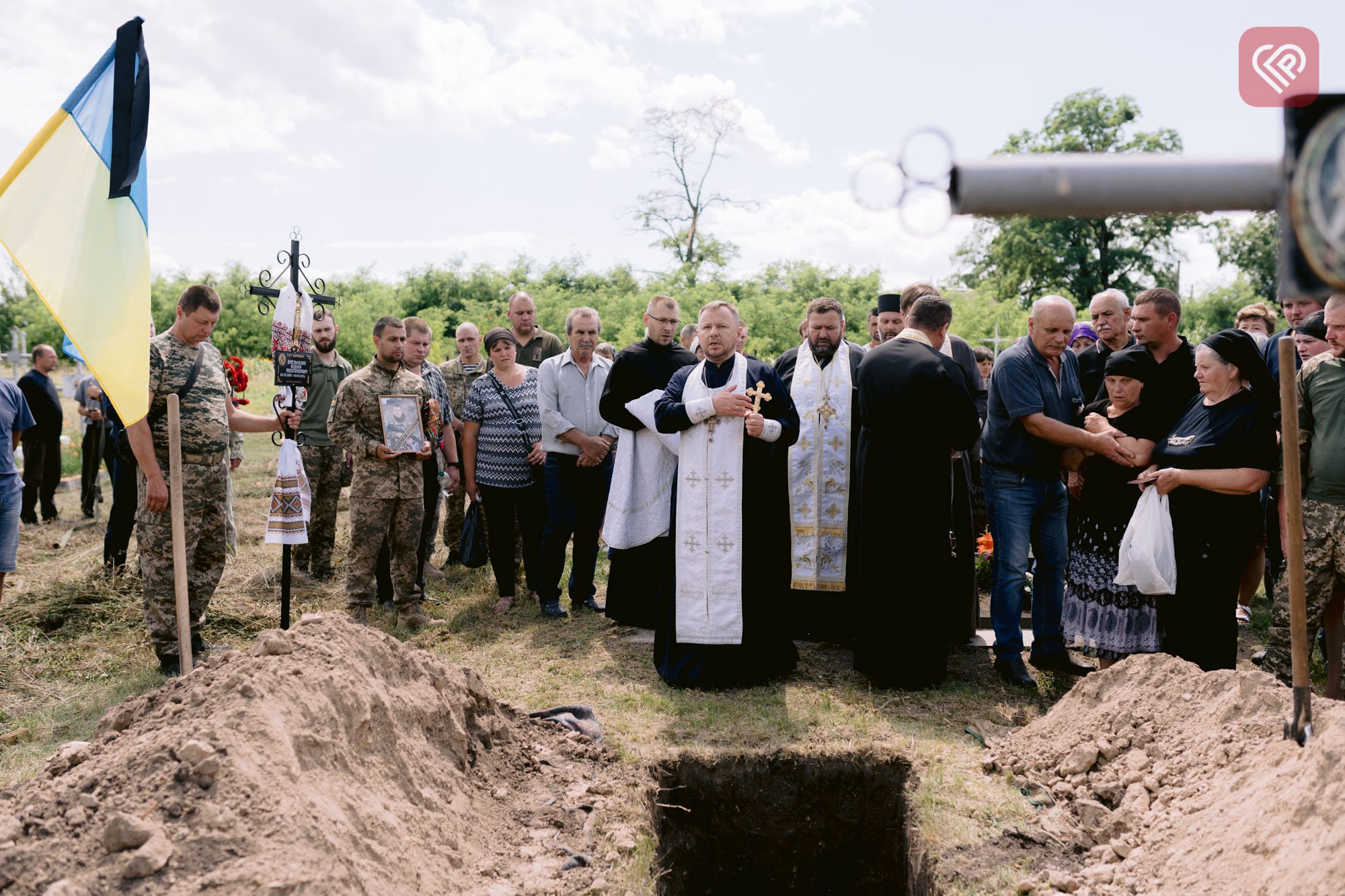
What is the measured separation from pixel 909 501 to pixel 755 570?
925mm

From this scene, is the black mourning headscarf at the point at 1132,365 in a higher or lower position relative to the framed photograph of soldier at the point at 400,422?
higher

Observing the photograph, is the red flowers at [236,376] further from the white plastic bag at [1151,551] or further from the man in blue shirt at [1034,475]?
the white plastic bag at [1151,551]

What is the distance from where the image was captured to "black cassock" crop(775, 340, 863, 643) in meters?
6.10

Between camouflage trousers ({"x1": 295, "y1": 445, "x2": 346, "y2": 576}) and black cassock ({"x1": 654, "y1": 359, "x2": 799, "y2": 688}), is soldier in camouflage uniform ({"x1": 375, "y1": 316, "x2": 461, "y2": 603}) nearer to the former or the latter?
camouflage trousers ({"x1": 295, "y1": 445, "x2": 346, "y2": 576})

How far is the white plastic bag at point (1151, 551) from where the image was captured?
4676 mm

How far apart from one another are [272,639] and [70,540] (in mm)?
7554

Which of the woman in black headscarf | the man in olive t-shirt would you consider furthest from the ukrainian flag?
the woman in black headscarf

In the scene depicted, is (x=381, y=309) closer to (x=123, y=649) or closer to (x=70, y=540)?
(x=70, y=540)

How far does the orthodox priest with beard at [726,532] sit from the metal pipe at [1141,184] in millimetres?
3449

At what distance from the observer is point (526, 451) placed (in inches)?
281

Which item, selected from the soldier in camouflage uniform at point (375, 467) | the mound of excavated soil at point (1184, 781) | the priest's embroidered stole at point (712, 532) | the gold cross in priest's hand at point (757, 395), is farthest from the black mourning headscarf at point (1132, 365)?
the soldier in camouflage uniform at point (375, 467)

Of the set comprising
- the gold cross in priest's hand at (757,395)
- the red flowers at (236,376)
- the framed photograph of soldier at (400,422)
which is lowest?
the framed photograph of soldier at (400,422)

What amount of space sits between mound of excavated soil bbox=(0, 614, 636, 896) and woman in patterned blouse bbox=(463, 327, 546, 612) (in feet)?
8.98

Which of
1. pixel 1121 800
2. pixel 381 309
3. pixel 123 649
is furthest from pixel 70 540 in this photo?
pixel 381 309
